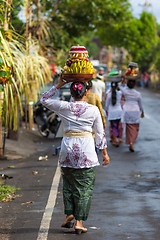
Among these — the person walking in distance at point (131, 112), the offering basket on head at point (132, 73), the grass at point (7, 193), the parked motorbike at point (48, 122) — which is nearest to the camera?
the grass at point (7, 193)

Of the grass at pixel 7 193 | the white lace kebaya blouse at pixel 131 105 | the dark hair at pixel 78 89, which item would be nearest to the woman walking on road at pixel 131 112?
the white lace kebaya blouse at pixel 131 105

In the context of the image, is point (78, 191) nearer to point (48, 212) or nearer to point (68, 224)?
point (68, 224)

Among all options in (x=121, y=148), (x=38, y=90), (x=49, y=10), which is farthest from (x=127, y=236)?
(x=49, y=10)

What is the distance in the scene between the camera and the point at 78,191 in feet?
21.0

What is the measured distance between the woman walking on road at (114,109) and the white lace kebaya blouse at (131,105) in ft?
2.61

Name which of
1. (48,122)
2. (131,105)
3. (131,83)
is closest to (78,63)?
(131,83)

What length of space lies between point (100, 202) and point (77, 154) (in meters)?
1.84

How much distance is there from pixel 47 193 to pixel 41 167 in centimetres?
289

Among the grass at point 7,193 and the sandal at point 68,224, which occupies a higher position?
the sandal at point 68,224

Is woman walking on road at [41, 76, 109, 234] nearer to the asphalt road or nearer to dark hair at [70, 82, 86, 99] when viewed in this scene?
dark hair at [70, 82, 86, 99]

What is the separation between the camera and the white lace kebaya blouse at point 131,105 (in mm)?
13977

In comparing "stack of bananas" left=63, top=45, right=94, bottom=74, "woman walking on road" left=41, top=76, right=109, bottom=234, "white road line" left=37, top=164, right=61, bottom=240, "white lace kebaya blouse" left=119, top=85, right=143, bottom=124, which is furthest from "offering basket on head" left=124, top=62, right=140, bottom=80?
"woman walking on road" left=41, top=76, right=109, bottom=234

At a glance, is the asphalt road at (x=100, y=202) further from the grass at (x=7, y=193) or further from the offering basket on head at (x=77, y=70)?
the offering basket on head at (x=77, y=70)

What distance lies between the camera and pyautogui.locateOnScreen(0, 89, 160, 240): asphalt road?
21.1 feet
